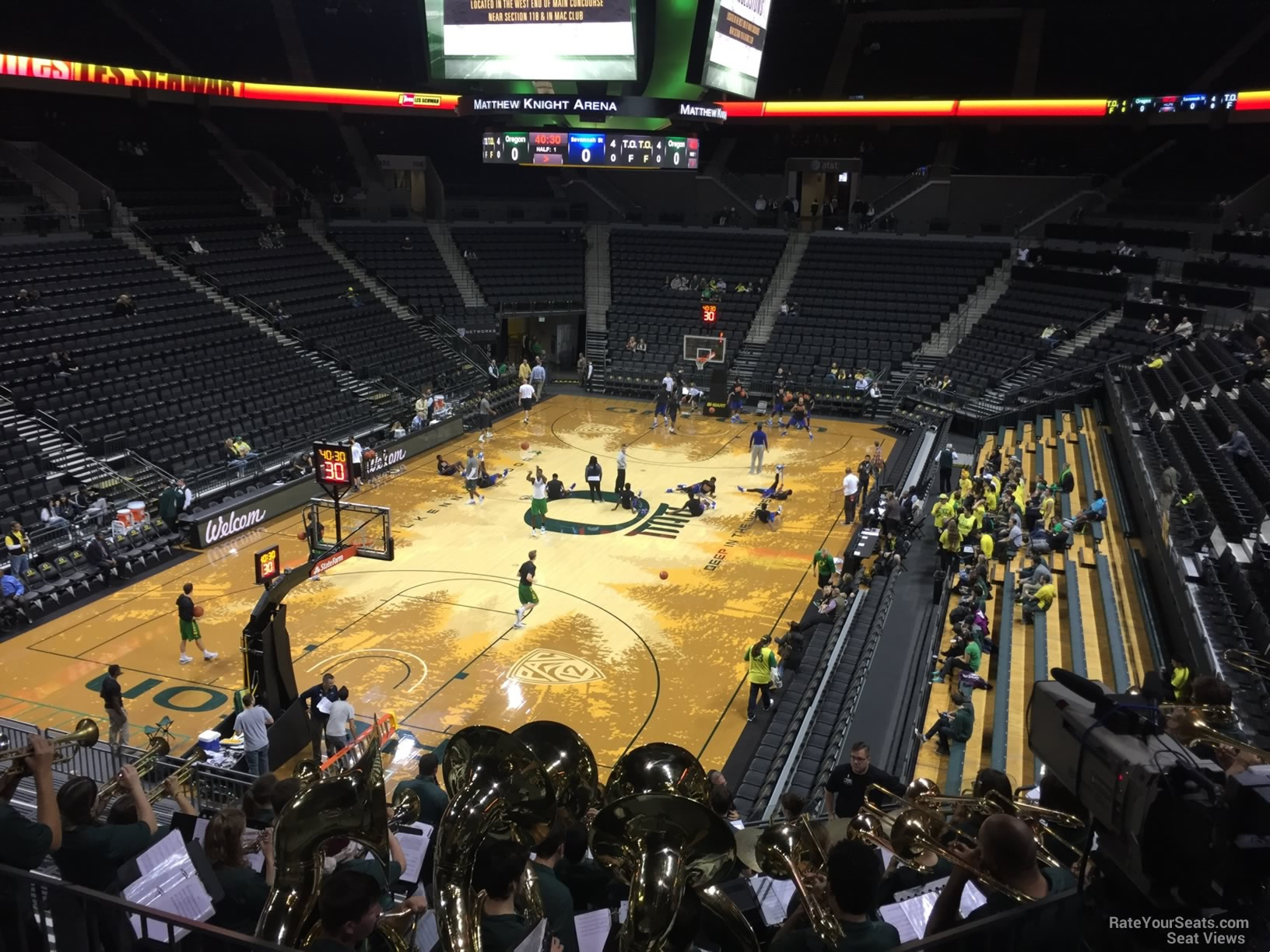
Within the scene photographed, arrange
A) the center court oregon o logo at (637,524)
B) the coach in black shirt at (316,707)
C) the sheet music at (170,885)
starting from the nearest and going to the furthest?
the sheet music at (170,885) < the coach in black shirt at (316,707) < the center court oregon o logo at (637,524)

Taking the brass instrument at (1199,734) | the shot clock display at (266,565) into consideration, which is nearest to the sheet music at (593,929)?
the brass instrument at (1199,734)

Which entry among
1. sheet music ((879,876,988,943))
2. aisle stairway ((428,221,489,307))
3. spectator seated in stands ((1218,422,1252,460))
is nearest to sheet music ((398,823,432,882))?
sheet music ((879,876,988,943))

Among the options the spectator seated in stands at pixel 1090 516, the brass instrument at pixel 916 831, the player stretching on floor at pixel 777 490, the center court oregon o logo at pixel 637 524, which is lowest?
the center court oregon o logo at pixel 637 524

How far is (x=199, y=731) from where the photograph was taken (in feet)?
40.7

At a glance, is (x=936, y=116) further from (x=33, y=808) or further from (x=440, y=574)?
(x=33, y=808)

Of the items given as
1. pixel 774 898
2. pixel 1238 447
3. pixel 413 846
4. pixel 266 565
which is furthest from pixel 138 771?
pixel 1238 447

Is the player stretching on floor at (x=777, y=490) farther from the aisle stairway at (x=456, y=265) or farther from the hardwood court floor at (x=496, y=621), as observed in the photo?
the aisle stairway at (x=456, y=265)

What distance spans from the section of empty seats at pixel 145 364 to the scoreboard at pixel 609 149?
8.60 metres

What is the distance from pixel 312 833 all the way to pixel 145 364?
871 inches

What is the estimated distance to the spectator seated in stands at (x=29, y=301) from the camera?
2277cm

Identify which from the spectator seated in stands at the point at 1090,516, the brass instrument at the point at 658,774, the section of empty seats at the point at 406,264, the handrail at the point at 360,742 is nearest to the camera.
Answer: the brass instrument at the point at 658,774

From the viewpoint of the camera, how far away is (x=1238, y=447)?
15.1 m

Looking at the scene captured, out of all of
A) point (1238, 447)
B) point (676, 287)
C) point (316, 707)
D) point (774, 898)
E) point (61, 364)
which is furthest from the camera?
point (676, 287)

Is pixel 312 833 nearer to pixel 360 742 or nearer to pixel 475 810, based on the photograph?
pixel 475 810
